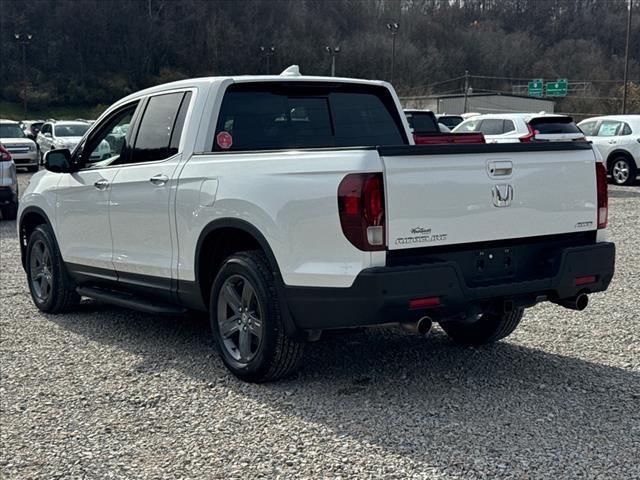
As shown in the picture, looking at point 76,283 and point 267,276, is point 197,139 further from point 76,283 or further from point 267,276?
point 76,283

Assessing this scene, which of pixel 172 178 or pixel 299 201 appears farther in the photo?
pixel 172 178

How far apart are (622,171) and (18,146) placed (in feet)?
59.0

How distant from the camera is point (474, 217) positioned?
4527 mm

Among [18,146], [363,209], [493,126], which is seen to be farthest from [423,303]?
[18,146]

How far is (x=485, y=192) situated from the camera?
180 inches

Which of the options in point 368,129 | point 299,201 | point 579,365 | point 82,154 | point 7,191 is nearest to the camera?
point 299,201

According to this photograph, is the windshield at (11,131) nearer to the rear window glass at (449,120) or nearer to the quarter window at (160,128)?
the rear window glass at (449,120)

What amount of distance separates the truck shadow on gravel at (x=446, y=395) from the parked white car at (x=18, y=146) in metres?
21.1

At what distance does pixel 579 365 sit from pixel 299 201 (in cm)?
226

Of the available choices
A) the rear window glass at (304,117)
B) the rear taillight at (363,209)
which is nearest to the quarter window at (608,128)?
the rear window glass at (304,117)

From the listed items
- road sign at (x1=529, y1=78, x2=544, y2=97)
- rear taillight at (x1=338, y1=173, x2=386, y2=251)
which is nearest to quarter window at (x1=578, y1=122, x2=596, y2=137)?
rear taillight at (x1=338, y1=173, x2=386, y2=251)

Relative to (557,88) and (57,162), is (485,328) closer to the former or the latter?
(57,162)

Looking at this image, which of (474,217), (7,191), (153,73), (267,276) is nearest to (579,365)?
(474,217)

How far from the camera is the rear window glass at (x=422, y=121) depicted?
17547 millimetres
